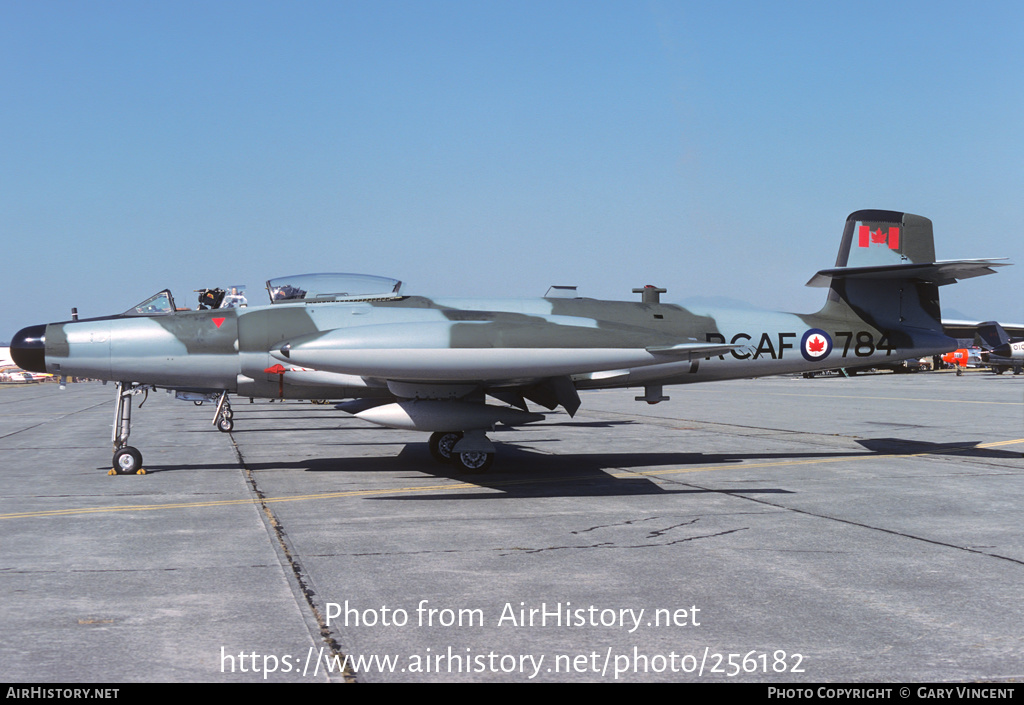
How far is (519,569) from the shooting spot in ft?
20.5

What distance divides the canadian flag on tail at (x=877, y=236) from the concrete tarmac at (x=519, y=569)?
143 inches

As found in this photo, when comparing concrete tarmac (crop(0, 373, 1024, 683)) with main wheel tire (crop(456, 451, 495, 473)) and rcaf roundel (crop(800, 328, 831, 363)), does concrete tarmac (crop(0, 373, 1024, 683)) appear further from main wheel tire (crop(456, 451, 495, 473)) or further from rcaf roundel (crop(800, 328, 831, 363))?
rcaf roundel (crop(800, 328, 831, 363))

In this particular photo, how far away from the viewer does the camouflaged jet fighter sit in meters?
9.84

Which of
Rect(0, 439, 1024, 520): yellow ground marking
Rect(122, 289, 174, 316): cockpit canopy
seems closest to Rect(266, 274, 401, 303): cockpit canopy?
Rect(122, 289, 174, 316): cockpit canopy

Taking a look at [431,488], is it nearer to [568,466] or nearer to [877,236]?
[568,466]

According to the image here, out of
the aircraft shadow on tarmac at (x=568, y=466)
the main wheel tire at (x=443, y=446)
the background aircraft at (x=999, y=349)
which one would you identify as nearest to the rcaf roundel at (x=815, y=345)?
the aircraft shadow on tarmac at (x=568, y=466)

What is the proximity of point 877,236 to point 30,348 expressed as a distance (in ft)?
43.3

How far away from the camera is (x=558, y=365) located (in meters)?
9.91

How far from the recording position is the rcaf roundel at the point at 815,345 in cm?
1341

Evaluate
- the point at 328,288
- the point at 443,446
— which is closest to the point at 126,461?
the point at 328,288

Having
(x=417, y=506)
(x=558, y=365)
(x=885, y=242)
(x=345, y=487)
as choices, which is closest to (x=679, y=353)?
(x=558, y=365)

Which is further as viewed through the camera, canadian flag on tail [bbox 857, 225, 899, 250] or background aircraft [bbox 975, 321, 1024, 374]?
background aircraft [bbox 975, 321, 1024, 374]

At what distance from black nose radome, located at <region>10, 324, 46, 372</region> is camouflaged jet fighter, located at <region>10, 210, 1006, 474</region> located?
0.09 feet

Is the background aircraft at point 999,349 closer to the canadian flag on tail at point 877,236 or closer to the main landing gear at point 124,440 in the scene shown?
the canadian flag on tail at point 877,236
